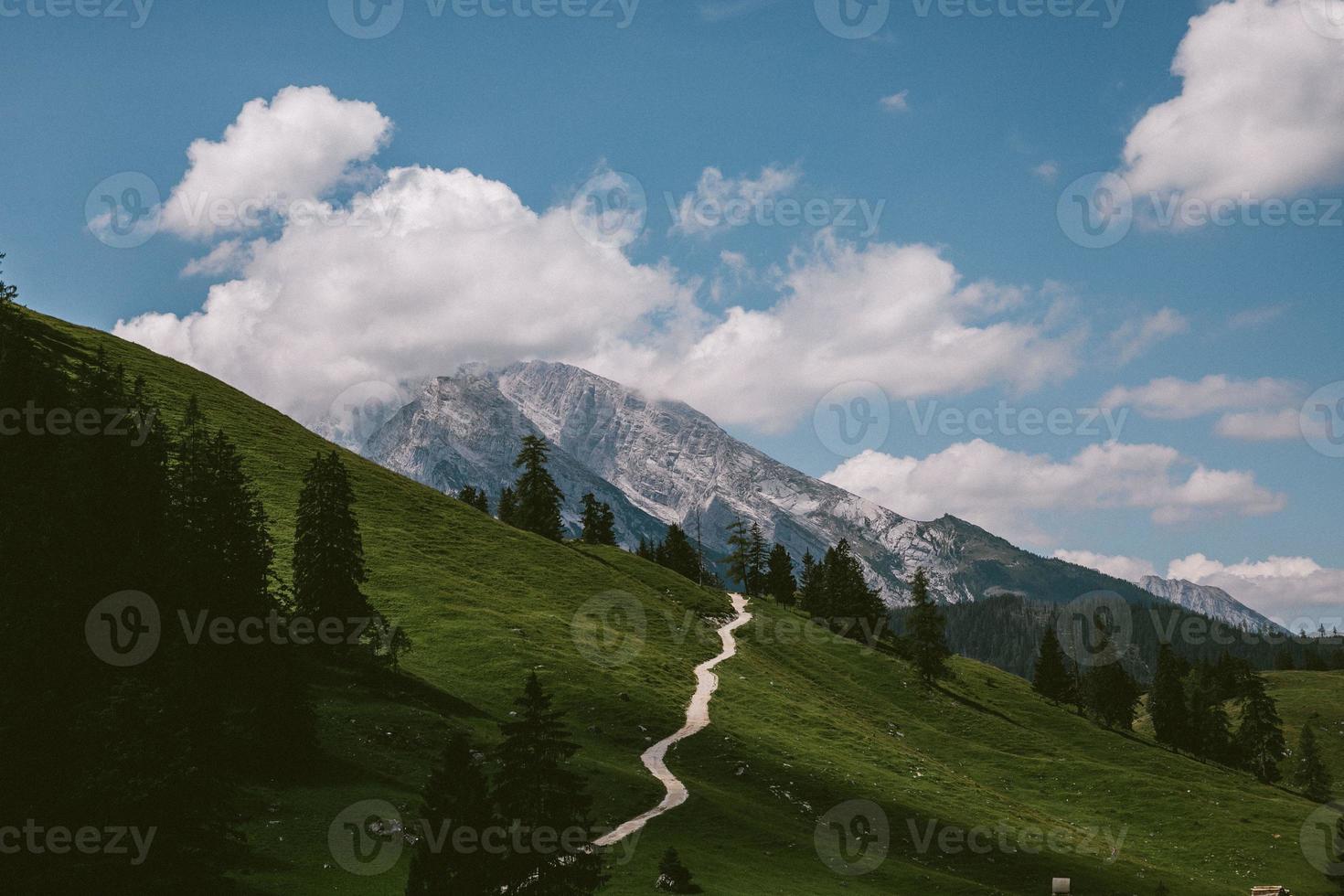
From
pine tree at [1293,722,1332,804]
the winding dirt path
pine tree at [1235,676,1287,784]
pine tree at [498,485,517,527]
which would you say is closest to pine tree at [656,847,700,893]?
the winding dirt path

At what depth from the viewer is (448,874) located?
84.0ft

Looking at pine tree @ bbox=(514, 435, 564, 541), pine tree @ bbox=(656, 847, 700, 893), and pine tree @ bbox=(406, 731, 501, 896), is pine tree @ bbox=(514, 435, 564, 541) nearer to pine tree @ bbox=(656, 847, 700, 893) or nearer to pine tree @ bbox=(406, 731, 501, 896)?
pine tree @ bbox=(656, 847, 700, 893)

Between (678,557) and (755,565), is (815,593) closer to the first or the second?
(755,565)

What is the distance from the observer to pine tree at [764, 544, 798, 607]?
503ft

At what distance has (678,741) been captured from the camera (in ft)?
208

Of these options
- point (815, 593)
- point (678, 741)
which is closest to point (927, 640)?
point (815, 593)

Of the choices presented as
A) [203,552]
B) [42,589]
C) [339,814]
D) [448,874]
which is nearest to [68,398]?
[203,552]

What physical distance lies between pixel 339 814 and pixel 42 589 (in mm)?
15141

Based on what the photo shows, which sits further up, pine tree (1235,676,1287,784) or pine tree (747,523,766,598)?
pine tree (747,523,766,598)

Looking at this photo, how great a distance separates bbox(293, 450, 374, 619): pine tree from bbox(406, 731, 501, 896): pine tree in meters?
36.0

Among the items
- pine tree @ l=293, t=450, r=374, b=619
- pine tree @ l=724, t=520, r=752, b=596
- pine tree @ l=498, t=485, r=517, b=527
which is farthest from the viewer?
pine tree @ l=724, t=520, r=752, b=596

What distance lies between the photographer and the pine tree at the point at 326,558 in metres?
59.5

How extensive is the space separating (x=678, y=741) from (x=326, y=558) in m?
Result: 27.1

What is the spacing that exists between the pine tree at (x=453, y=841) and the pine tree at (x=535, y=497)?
326 feet
